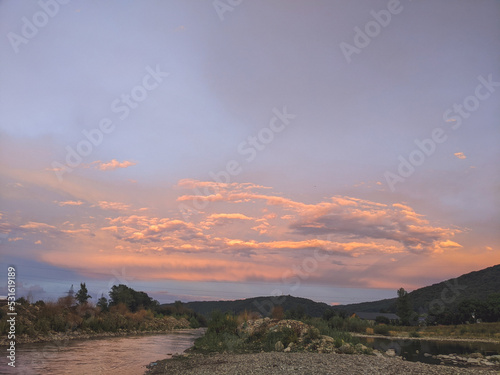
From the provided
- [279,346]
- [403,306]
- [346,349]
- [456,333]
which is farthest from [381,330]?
[279,346]

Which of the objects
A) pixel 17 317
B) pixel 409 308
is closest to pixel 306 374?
pixel 17 317

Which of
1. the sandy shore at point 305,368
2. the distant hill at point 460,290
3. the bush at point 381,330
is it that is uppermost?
the sandy shore at point 305,368

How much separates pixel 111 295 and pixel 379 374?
85.8 m

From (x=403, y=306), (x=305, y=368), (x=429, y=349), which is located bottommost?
(x=403, y=306)

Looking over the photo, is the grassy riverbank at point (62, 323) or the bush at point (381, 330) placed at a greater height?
the grassy riverbank at point (62, 323)

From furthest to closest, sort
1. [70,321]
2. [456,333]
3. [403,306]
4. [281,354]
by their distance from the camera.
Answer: [403,306]
[456,333]
[70,321]
[281,354]

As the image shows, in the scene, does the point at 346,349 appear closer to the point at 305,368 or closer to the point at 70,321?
the point at 305,368

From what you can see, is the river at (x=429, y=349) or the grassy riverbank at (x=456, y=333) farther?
the grassy riverbank at (x=456, y=333)

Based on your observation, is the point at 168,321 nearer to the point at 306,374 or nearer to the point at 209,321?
the point at 209,321

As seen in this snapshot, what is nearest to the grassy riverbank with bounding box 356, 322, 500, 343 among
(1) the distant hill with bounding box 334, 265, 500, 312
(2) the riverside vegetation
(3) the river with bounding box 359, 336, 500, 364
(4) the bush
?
(4) the bush

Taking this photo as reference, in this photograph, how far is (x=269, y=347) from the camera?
24875 millimetres

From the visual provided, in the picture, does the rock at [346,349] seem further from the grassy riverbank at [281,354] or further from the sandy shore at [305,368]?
the sandy shore at [305,368]

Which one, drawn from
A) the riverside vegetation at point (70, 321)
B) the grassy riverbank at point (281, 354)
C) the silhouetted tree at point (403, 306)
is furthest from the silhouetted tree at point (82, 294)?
the silhouetted tree at point (403, 306)

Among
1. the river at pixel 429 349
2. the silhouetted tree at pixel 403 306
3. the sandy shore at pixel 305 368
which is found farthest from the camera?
the silhouetted tree at pixel 403 306
